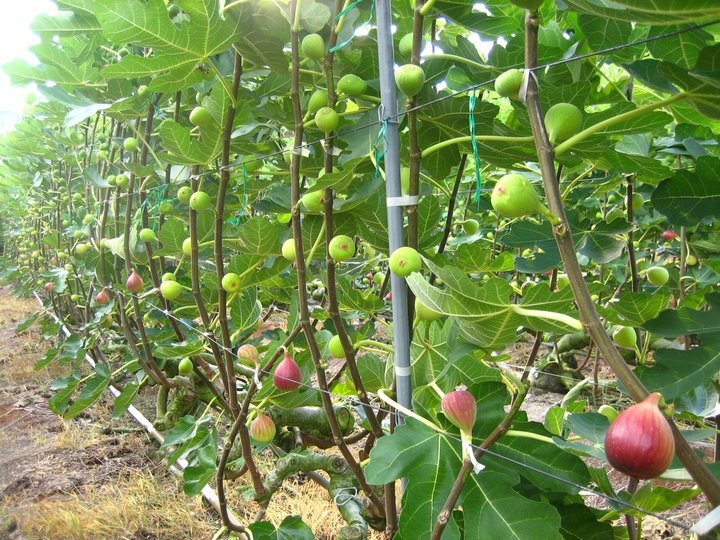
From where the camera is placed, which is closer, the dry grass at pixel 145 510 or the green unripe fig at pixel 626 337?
the green unripe fig at pixel 626 337

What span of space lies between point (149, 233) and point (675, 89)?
1.37 metres

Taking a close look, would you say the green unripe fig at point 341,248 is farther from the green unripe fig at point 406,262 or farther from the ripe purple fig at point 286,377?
the ripe purple fig at point 286,377

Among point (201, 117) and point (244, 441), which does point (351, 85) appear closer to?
point (201, 117)

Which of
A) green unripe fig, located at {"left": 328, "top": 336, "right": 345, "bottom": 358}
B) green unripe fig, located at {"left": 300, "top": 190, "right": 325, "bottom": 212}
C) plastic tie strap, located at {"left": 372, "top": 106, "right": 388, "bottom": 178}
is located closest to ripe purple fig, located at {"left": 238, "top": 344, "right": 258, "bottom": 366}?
green unripe fig, located at {"left": 328, "top": 336, "right": 345, "bottom": 358}

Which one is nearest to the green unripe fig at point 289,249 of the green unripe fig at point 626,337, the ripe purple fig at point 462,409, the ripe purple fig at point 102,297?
the ripe purple fig at point 462,409

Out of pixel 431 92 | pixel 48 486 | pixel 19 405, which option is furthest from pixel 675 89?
pixel 19 405

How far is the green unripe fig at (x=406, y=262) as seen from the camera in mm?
711

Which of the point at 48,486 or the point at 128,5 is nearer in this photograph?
the point at 128,5

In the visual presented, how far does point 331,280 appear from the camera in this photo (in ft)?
2.92

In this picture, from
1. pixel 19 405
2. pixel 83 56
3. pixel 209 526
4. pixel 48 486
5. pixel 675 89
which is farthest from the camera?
pixel 19 405

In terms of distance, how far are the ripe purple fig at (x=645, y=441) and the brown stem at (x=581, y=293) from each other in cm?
3

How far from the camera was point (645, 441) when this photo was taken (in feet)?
1.35

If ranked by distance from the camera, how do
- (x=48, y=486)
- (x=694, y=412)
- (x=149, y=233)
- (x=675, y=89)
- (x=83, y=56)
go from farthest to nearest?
(x=48, y=486) < (x=149, y=233) < (x=83, y=56) < (x=694, y=412) < (x=675, y=89)

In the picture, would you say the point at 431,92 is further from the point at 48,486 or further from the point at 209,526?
the point at 48,486
